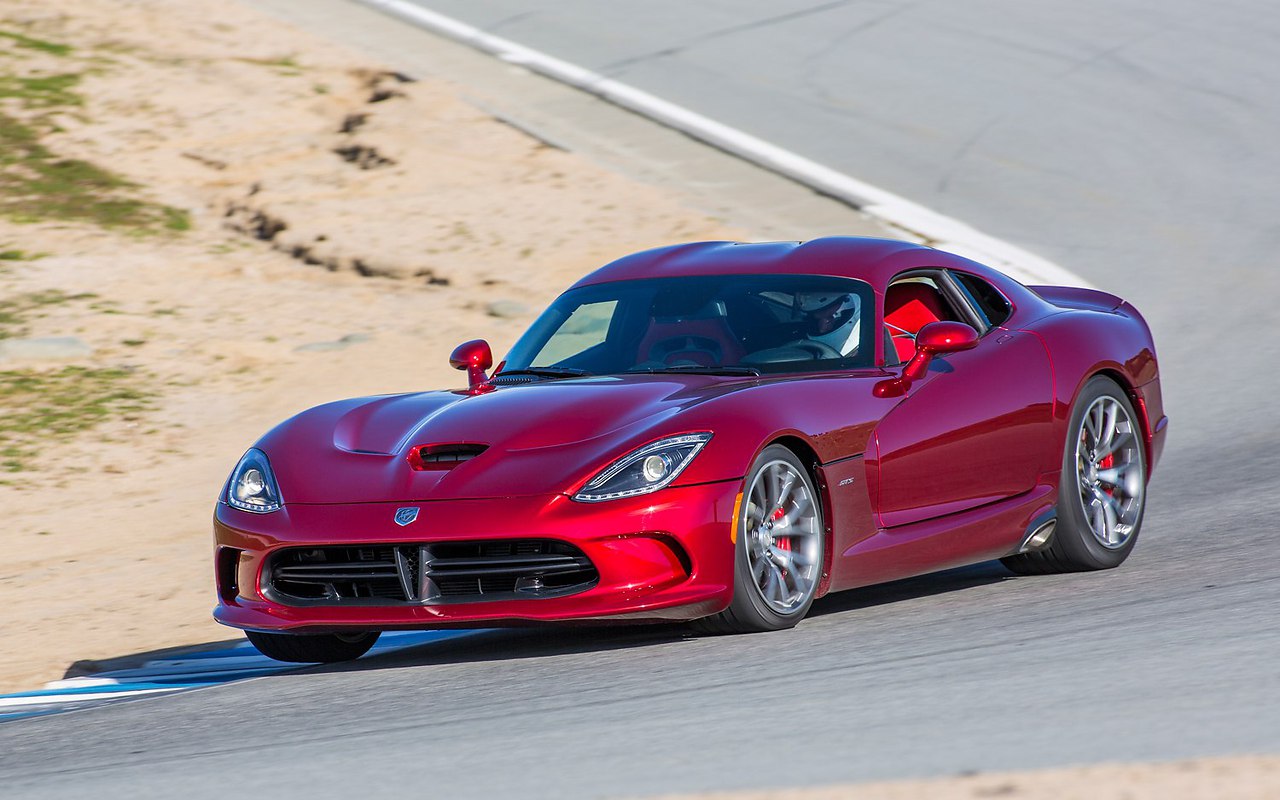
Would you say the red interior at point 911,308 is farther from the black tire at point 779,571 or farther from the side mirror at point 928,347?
the black tire at point 779,571

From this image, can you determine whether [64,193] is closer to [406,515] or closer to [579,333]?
[579,333]

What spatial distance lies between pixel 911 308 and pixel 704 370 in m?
1.27

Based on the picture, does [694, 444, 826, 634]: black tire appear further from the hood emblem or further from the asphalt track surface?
the hood emblem

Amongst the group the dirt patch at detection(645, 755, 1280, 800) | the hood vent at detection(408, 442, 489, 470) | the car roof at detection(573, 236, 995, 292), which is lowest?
the hood vent at detection(408, 442, 489, 470)

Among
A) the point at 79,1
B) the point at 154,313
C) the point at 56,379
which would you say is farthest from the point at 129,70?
the point at 56,379

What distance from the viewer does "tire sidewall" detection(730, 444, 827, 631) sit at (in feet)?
20.2

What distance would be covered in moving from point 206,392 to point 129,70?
8.80 meters

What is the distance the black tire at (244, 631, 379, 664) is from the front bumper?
75 centimetres

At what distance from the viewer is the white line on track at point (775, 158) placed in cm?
1500

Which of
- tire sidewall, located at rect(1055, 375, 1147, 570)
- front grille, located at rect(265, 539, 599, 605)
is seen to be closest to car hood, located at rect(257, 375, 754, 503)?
front grille, located at rect(265, 539, 599, 605)

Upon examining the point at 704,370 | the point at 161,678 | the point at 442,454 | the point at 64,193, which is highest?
the point at 704,370

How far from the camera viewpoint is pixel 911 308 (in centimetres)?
782

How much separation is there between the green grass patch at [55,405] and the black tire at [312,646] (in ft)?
15.9

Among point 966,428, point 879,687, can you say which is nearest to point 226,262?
point 966,428
